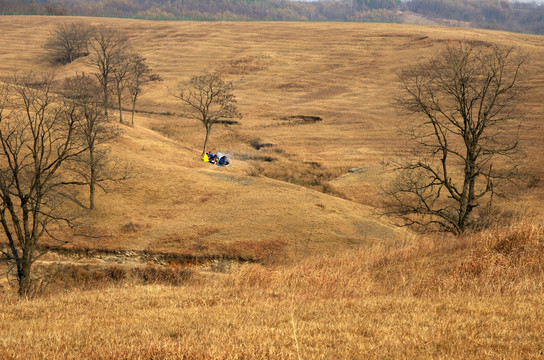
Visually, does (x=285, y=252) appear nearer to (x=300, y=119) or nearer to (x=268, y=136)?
(x=268, y=136)

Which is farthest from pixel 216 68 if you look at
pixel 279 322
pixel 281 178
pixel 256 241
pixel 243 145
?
pixel 279 322

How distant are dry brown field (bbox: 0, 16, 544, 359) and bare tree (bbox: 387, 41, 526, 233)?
2.92 meters

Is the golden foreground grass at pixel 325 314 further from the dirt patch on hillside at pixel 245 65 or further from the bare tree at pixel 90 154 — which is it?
the dirt patch on hillside at pixel 245 65

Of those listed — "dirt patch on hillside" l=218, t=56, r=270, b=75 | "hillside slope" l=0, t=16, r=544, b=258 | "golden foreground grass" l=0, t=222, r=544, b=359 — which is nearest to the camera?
"golden foreground grass" l=0, t=222, r=544, b=359

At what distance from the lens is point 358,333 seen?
750 cm

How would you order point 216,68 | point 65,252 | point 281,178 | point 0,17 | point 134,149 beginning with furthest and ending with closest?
point 0,17 < point 216,68 < point 281,178 < point 134,149 < point 65,252

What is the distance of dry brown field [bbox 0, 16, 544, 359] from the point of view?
7281 millimetres

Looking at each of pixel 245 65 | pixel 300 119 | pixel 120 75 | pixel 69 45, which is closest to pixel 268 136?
pixel 300 119

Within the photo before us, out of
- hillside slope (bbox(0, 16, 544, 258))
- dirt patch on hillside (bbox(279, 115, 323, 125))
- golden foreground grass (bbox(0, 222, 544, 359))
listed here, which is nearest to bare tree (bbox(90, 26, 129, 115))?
hillside slope (bbox(0, 16, 544, 258))

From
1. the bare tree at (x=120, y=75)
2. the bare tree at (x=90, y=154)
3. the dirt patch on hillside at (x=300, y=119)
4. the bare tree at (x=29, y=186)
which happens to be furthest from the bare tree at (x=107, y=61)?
the dirt patch on hillside at (x=300, y=119)

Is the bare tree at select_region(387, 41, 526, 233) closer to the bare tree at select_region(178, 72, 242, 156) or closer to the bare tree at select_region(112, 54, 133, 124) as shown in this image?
the bare tree at select_region(178, 72, 242, 156)

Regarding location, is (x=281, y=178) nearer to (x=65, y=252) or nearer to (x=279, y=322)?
(x=65, y=252)

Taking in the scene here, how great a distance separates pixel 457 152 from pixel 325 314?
48.6 m

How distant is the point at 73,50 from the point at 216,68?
130ft
